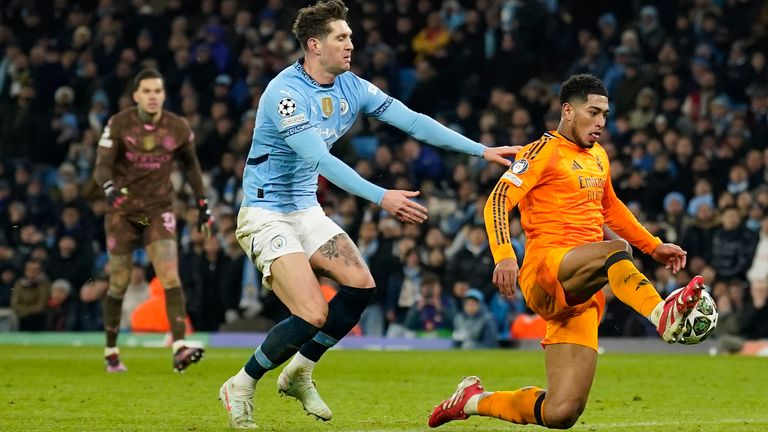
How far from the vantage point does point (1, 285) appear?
20.9m

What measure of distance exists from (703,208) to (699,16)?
5081 mm

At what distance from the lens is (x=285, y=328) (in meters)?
7.97

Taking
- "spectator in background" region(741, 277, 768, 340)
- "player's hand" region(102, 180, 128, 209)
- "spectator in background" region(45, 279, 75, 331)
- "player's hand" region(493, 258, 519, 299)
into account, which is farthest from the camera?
"spectator in background" region(45, 279, 75, 331)

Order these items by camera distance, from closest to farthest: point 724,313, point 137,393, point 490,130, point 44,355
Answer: point 137,393 < point 44,355 < point 724,313 < point 490,130

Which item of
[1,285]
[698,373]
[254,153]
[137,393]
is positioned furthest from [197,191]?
[1,285]

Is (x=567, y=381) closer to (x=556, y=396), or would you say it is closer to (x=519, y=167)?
(x=556, y=396)

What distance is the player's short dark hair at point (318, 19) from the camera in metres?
8.20

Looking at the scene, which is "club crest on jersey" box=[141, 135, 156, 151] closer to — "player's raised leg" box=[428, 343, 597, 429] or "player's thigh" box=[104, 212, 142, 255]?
"player's thigh" box=[104, 212, 142, 255]

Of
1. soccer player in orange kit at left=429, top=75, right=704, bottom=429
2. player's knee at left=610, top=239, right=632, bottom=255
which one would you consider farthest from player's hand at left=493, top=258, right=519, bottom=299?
player's knee at left=610, top=239, right=632, bottom=255

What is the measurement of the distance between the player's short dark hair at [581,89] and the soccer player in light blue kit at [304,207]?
0.50m

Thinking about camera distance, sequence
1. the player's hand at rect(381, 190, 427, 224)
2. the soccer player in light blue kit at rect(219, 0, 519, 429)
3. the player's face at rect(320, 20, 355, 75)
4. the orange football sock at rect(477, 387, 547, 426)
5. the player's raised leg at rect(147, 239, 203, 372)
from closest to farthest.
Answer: the player's hand at rect(381, 190, 427, 224)
the orange football sock at rect(477, 387, 547, 426)
the soccer player in light blue kit at rect(219, 0, 519, 429)
the player's face at rect(320, 20, 355, 75)
the player's raised leg at rect(147, 239, 203, 372)

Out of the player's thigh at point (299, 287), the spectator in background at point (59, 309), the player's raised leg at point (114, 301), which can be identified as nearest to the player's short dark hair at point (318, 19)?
the player's thigh at point (299, 287)

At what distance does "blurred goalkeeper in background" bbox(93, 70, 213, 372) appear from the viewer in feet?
40.3

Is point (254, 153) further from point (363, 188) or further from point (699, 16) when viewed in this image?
point (699, 16)
